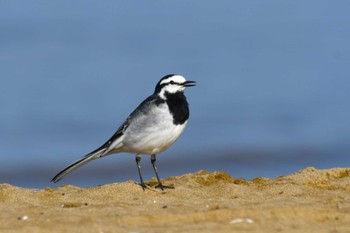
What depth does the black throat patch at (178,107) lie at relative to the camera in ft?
38.4

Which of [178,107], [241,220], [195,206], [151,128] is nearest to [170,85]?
[178,107]

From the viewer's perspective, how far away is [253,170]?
18.2 meters

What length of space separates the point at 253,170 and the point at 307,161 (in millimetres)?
1105

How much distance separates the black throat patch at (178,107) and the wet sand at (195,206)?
64 centimetres

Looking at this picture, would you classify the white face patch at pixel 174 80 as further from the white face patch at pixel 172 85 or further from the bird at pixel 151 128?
the bird at pixel 151 128

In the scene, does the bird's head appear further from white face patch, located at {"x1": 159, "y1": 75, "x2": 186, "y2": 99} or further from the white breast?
the white breast

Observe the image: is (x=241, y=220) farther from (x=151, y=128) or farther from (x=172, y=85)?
(x=172, y=85)

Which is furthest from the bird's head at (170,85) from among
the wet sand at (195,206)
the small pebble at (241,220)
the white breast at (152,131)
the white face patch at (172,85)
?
the small pebble at (241,220)

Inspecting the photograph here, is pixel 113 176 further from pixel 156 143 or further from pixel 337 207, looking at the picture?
pixel 337 207

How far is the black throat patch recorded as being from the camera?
11711mm

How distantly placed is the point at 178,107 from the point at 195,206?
277cm

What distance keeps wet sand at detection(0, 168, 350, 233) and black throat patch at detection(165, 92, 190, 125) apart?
0.64 metres

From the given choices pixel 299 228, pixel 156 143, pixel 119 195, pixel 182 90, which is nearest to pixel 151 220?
pixel 299 228

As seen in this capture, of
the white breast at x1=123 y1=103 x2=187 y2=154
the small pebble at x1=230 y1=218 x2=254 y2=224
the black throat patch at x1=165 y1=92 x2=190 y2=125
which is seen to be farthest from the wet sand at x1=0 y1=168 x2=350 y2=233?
the black throat patch at x1=165 y1=92 x2=190 y2=125
